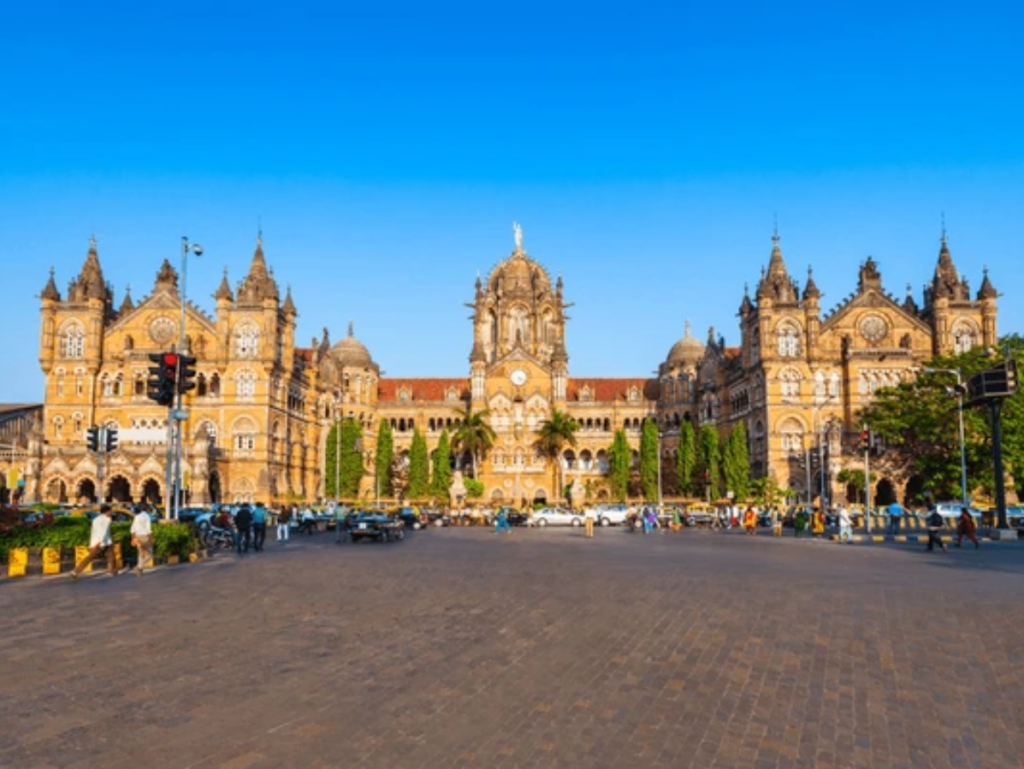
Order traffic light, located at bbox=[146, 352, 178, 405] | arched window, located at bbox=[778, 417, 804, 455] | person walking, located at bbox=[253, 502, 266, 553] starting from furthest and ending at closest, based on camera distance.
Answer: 1. arched window, located at bbox=[778, 417, 804, 455]
2. person walking, located at bbox=[253, 502, 266, 553]
3. traffic light, located at bbox=[146, 352, 178, 405]

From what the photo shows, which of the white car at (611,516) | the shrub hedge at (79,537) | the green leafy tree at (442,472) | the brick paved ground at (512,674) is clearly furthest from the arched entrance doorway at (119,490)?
the brick paved ground at (512,674)

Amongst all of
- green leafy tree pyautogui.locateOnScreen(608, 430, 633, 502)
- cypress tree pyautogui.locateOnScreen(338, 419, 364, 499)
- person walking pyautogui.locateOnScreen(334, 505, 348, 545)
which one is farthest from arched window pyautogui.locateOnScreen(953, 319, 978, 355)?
person walking pyautogui.locateOnScreen(334, 505, 348, 545)

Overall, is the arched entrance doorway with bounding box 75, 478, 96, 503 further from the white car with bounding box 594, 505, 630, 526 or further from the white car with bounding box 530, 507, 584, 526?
the white car with bounding box 594, 505, 630, 526

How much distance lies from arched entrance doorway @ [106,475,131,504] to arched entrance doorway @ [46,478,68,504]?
3.24 meters

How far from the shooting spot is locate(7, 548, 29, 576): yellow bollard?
22.4 m

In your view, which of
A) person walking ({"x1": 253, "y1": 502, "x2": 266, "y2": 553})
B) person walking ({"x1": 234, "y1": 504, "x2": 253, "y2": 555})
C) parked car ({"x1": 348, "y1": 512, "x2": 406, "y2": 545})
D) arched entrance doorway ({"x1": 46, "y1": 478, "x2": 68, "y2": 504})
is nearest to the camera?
person walking ({"x1": 234, "y1": 504, "x2": 253, "y2": 555})

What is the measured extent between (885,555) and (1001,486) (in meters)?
14.1

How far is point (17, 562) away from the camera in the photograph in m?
22.5

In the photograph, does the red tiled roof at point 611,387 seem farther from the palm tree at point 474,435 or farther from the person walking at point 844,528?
the person walking at point 844,528

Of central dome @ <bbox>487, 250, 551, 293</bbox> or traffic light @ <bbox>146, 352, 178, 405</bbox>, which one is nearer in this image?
traffic light @ <bbox>146, 352, 178, 405</bbox>

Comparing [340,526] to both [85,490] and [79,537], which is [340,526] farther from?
[85,490]

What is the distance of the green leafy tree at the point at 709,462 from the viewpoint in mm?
81188

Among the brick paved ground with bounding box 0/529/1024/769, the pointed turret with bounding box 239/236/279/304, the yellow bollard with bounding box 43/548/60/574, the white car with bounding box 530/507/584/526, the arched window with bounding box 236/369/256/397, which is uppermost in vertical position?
the pointed turret with bounding box 239/236/279/304

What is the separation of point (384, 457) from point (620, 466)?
77.6 feet
